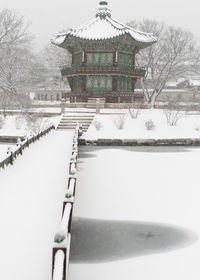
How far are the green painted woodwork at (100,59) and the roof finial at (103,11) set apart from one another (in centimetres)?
551

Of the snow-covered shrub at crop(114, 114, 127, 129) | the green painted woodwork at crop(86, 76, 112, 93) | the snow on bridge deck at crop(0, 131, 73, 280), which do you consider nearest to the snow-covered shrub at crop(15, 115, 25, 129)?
the snow-covered shrub at crop(114, 114, 127, 129)

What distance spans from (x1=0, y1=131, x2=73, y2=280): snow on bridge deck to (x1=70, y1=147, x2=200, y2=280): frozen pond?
74 centimetres

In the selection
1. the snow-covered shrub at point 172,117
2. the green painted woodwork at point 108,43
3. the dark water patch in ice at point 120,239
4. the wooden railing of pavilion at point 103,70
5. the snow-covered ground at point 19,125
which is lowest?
the dark water patch in ice at point 120,239

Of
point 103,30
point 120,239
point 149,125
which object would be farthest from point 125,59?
point 120,239

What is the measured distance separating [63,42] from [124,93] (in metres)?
9.17

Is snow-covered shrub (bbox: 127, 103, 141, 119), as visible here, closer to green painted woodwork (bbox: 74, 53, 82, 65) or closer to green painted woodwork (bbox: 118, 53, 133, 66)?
green painted woodwork (bbox: 118, 53, 133, 66)

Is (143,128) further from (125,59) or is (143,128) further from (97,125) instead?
(125,59)

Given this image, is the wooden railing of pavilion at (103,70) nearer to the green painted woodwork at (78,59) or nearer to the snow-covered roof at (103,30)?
the green painted woodwork at (78,59)

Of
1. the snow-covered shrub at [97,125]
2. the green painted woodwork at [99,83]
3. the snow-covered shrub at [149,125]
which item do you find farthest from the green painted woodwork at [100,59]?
the snow-covered shrub at [149,125]

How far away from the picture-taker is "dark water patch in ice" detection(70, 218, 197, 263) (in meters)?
6.48

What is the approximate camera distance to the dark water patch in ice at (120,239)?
6.48m

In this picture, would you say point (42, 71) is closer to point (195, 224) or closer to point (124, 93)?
point (124, 93)

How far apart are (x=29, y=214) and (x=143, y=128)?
71.0 ft

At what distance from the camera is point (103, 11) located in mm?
38750
